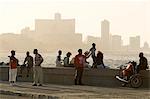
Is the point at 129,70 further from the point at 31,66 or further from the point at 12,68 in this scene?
the point at 12,68

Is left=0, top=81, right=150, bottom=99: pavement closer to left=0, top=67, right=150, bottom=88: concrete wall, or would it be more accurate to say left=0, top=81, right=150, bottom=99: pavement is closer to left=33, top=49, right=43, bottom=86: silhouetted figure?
left=0, top=67, right=150, bottom=88: concrete wall

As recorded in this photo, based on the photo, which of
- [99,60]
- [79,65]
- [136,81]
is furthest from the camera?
[99,60]

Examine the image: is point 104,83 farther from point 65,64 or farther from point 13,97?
point 13,97

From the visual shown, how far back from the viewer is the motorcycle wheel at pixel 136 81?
2000cm

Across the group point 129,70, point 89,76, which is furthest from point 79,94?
point 89,76

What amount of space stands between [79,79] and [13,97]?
15.6 ft

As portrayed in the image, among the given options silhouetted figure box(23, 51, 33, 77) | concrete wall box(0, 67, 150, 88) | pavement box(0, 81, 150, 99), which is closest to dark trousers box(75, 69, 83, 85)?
concrete wall box(0, 67, 150, 88)

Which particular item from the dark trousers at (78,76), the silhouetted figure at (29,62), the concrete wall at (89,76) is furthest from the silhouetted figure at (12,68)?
the dark trousers at (78,76)

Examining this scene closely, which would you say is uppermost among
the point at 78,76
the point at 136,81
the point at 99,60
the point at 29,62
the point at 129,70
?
the point at 99,60

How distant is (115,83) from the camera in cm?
2103

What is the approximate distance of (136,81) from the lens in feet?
66.0

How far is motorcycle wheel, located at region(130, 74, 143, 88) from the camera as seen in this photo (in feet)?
65.6

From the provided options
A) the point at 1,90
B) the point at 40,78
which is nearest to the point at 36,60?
the point at 40,78

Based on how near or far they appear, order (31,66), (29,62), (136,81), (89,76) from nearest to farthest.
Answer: (136,81) → (89,76) → (29,62) → (31,66)
